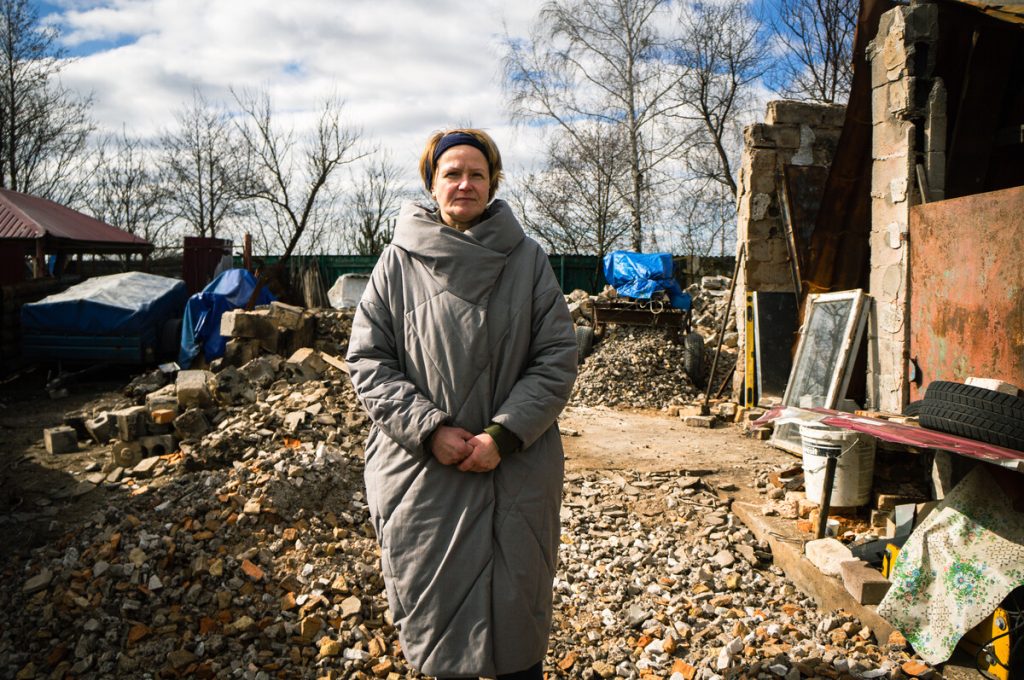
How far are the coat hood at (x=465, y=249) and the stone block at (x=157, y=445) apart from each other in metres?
5.15

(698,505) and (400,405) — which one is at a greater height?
(400,405)

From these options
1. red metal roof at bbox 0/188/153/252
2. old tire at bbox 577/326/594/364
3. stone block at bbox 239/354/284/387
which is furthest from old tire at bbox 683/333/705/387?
red metal roof at bbox 0/188/153/252

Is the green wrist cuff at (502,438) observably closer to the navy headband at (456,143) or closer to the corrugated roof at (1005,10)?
the navy headband at (456,143)

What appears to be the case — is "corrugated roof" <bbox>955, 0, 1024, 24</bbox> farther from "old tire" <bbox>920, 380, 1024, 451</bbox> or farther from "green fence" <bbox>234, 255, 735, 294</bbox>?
"green fence" <bbox>234, 255, 735, 294</bbox>

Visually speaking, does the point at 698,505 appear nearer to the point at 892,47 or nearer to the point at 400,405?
the point at 400,405

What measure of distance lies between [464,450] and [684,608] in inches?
89.0

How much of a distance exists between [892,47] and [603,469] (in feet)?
13.5

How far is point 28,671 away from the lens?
3205 millimetres

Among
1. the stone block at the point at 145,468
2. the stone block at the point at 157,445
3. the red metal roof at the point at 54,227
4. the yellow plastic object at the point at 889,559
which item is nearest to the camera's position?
the yellow plastic object at the point at 889,559

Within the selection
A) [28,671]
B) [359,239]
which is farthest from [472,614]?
[359,239]

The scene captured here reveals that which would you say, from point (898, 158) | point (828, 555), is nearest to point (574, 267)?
point (898, 158)

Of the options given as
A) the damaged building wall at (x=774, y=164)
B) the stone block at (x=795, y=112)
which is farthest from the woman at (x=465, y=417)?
the stone block at (x=795, y=112)

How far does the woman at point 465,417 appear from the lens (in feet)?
6.07

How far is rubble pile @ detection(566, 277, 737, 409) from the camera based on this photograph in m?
9.77
